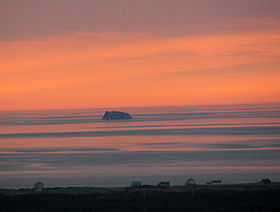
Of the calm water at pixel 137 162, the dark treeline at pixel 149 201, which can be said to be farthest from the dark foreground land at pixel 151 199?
the calm water at pixel 137 162

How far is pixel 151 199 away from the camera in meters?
34.2

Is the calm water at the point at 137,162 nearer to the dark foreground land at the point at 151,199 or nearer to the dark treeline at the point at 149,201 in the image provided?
the dark foreground land at the point at 151,199

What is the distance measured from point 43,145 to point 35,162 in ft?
84.4

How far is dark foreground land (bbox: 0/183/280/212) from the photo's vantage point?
3109cm

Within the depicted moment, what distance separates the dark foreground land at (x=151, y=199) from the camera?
31094mm

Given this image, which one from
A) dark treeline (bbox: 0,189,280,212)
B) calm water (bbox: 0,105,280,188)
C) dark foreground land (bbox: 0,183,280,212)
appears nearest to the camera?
dark treeline (bbox: 0,189,280,212)

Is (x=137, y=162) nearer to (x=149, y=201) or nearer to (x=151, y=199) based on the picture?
(x=151, y=199)

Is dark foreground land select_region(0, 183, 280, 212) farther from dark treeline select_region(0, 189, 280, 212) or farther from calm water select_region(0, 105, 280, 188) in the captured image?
calm water select_region(0, 105, 280, 188)

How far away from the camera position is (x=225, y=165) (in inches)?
2301

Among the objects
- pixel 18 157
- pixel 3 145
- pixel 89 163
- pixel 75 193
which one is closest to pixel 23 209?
pixel 75 193

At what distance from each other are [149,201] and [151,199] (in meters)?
0.77

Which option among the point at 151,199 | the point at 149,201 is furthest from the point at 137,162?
the point at 149,201

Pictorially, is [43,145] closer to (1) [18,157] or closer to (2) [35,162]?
(1) [18,157]

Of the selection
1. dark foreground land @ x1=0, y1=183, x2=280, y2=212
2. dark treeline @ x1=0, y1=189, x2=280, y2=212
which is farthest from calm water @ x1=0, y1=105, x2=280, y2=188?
dark treeline @ x1=0, y1=189, x2=280, y2=212
